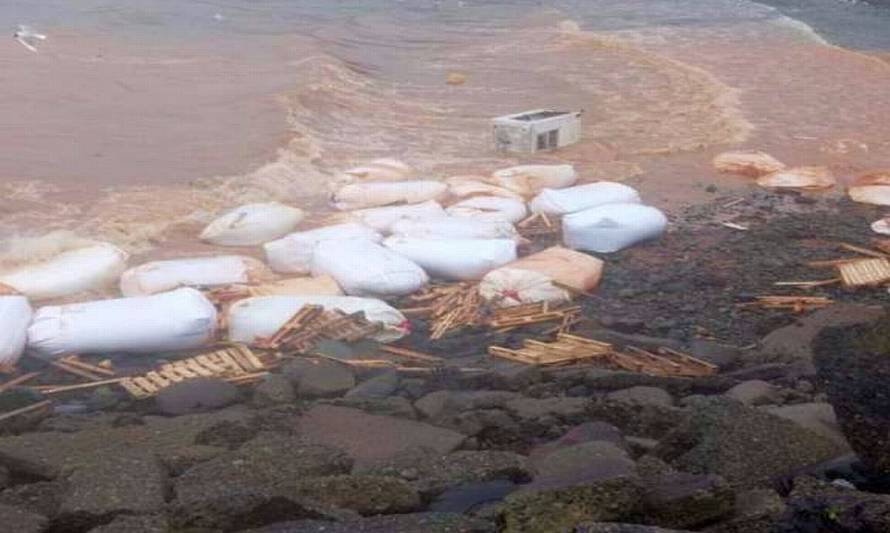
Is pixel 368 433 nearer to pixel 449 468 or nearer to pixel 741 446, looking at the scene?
pixel 449 468

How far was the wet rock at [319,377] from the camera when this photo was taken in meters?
5.44

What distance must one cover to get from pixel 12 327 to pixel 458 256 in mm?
2405

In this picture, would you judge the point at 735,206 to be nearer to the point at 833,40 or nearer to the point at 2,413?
the point at 2,413

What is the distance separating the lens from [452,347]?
20.4 feet

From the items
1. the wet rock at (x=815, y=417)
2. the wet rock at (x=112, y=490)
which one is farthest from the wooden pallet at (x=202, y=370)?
the wet rock at (x=815, y=417)

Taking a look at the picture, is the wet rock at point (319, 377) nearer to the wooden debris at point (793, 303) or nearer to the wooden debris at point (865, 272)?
the wooden debris at point (793, 303)

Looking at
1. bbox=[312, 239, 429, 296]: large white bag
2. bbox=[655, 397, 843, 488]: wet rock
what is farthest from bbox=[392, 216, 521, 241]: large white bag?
bbox=[655, 397, 843, 488]: wet rock

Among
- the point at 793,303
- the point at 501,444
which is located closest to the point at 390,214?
the point at 793,303

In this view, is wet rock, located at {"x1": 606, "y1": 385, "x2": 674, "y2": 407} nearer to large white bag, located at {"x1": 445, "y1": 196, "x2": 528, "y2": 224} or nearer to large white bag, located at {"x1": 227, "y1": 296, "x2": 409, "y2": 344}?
large white bag, located at {"x1": 227, "y1": 296, "x2": 409, "y2": 344}

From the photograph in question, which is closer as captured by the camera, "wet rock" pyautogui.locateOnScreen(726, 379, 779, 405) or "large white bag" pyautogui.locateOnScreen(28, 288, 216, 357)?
"wet rock" pyautogui.locateOnScreen(726, 379, 779, 405)

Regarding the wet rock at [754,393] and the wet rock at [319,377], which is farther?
the wet rock at [319,377]

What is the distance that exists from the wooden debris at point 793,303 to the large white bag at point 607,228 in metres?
1.10

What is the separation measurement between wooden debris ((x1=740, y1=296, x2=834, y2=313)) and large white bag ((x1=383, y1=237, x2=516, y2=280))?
1.36 m

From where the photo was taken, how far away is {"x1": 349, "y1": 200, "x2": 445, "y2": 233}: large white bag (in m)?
7.89
